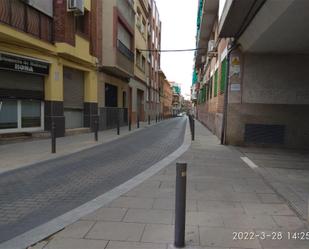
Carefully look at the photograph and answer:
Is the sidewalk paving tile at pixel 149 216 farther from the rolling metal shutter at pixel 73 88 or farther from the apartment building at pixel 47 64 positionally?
the rolling metal shutter at pixel 73 88

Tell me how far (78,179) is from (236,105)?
289 inches

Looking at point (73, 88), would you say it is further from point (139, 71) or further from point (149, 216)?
point (139, 71)

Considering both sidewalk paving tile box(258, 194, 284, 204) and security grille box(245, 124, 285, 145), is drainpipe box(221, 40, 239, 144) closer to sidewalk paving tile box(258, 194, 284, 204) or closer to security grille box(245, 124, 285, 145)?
security grille box(245, 124, 285, 145)

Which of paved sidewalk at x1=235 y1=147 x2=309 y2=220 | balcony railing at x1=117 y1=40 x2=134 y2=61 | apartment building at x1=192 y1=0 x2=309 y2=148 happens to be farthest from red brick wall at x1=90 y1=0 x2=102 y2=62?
paved sidewalk at x1=235 y1=147 x2=309 y2=220

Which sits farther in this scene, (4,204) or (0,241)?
(4,204)

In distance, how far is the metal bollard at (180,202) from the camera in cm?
331

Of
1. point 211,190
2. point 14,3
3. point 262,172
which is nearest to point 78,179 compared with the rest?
point 211,190

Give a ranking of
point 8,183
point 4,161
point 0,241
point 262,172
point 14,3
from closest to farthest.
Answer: point 0,241
point 8,183
point 262,172
point 4,161
point 14,3

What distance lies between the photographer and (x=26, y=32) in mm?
11867

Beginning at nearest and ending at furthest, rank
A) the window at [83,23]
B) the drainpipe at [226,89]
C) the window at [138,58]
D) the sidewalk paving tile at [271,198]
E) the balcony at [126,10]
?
1. the sidewalk paving tile at [271,198]
2. the drainpipe at [226,89]
3. the window at [83,23]
4. the balcony at [126,10]
5. the window at [138,58]

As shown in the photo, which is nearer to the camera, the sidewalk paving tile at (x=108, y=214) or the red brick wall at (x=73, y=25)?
the sidewalk paving tile at (x=108, y=214)

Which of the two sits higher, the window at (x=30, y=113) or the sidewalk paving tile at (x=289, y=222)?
the window at (x=30, y=113)

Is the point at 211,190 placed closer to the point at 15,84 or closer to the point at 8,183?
the point at 8,183

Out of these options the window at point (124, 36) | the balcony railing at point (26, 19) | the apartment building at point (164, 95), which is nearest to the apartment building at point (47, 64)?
the balcony railing at point (26, 19)
